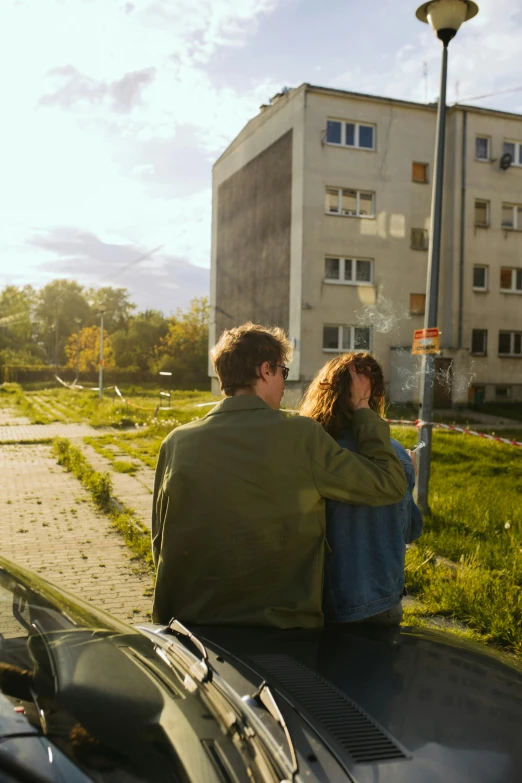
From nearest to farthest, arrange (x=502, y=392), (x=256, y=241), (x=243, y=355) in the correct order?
1. (x=243, y=355)
2. (x=502, y=392)
3. (x=256, y=241)

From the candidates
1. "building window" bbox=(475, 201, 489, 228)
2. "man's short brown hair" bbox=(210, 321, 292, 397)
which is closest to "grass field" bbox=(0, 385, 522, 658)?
"man's short brown hair" bbox=(210, 321, 292, 397)

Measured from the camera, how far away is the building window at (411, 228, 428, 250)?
2945 cm

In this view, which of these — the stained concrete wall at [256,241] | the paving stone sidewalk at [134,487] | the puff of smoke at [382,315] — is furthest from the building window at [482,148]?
the paving stone sidewalk at [134,487]

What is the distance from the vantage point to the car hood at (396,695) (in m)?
1.48

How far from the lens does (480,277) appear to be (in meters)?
30.7

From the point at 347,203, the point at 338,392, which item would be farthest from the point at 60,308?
the point at 338,392

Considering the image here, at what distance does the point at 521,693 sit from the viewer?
73.9 inches

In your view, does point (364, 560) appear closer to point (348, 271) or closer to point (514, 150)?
point (348, 271)

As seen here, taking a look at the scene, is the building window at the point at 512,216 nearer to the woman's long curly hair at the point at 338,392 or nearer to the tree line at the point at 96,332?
the tree line at the point at 96,332

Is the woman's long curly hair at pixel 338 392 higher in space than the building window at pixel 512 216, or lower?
lower

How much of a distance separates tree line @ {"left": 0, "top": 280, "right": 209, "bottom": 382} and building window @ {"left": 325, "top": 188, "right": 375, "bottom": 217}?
10.7m

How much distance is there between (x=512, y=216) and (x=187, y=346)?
95.2 feet

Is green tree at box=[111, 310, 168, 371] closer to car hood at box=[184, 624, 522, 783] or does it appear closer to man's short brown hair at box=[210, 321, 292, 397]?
man's short brown hair at box=[210, 321, 292, 397]

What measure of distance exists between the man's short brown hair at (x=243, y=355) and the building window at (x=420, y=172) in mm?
28934
